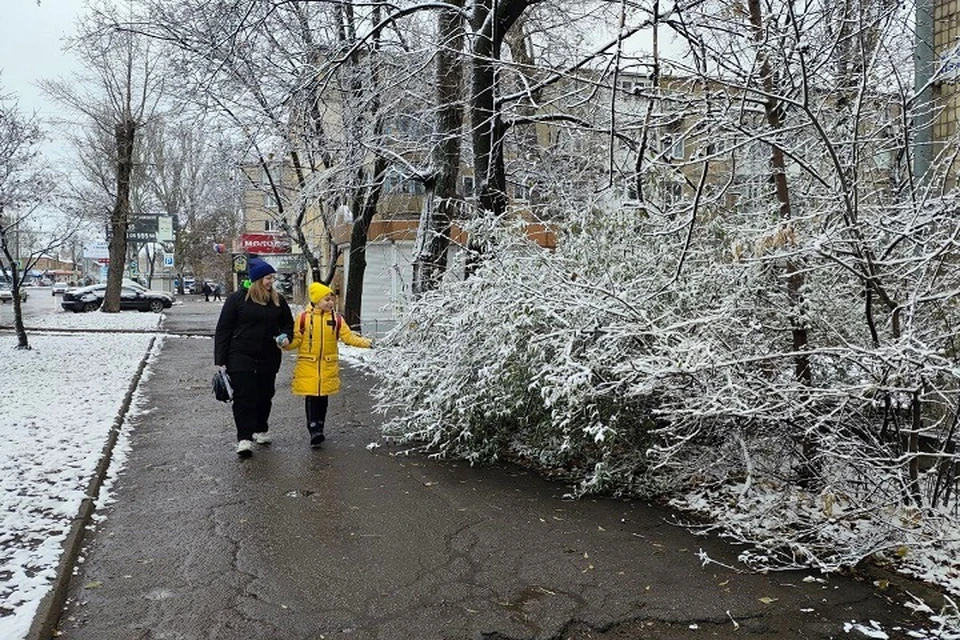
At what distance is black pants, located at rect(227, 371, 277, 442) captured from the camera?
274 inches

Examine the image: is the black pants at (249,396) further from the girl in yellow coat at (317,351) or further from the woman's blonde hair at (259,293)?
the woman's blonde hair at (259,293)

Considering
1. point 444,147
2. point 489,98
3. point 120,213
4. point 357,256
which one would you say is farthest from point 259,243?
point 489,98

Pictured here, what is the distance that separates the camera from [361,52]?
11984 millimetres

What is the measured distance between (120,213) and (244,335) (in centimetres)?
2782

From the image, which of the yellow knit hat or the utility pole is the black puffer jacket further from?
the utility pole

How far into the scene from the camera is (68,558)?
14.1 feet

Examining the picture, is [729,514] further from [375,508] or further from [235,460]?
[235,460]

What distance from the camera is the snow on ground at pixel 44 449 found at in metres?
4.06

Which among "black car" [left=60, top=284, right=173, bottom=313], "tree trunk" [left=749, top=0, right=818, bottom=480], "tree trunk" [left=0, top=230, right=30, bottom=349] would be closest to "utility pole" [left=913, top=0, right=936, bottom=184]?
"tree trunk" [left=749, top=0, right=818, bottom=480]

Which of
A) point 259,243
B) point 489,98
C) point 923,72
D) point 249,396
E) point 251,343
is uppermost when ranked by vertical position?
point 489,98

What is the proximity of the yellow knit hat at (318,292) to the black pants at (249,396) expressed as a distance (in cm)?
80

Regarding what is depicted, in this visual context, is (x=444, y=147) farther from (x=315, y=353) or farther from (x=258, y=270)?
(x=315, y=353)

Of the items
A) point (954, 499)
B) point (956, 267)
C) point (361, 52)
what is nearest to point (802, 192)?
point (956, 267)

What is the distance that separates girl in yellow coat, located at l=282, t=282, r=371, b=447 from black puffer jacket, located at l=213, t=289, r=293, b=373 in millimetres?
225
